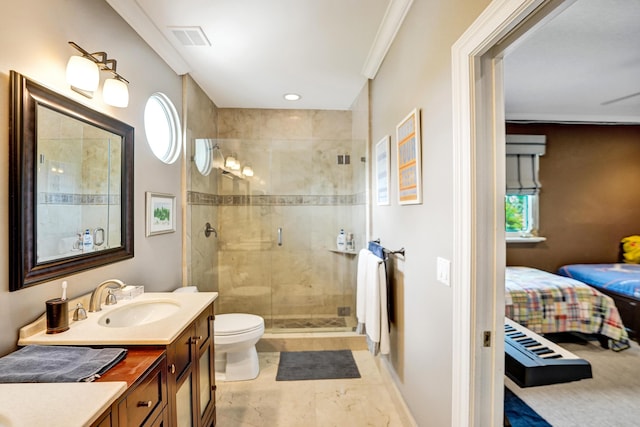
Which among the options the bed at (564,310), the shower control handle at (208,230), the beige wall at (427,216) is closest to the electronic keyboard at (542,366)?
the beige wall at (427,216)

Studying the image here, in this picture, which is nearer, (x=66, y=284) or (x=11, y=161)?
(x=11, y=161)

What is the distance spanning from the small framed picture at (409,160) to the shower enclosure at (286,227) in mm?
1389

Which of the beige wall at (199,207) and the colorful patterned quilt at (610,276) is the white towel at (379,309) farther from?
the colorful patterned quilt at (610,276)

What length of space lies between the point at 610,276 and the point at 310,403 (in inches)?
129

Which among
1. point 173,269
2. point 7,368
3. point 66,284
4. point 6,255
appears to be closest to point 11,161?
point 6,255

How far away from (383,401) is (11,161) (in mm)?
2428

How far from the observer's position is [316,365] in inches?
105

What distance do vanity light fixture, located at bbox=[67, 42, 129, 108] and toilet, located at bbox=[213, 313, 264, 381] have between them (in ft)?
5.44

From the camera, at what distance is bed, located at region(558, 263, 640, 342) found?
2.85m

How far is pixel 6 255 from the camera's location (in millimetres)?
1116

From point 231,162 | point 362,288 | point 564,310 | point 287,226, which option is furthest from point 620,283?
point 231,162

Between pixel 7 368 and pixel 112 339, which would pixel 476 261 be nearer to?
pixel 112 339

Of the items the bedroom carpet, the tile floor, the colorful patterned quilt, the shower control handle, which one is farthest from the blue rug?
the shower control handle

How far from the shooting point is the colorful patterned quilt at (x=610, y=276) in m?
2.93
